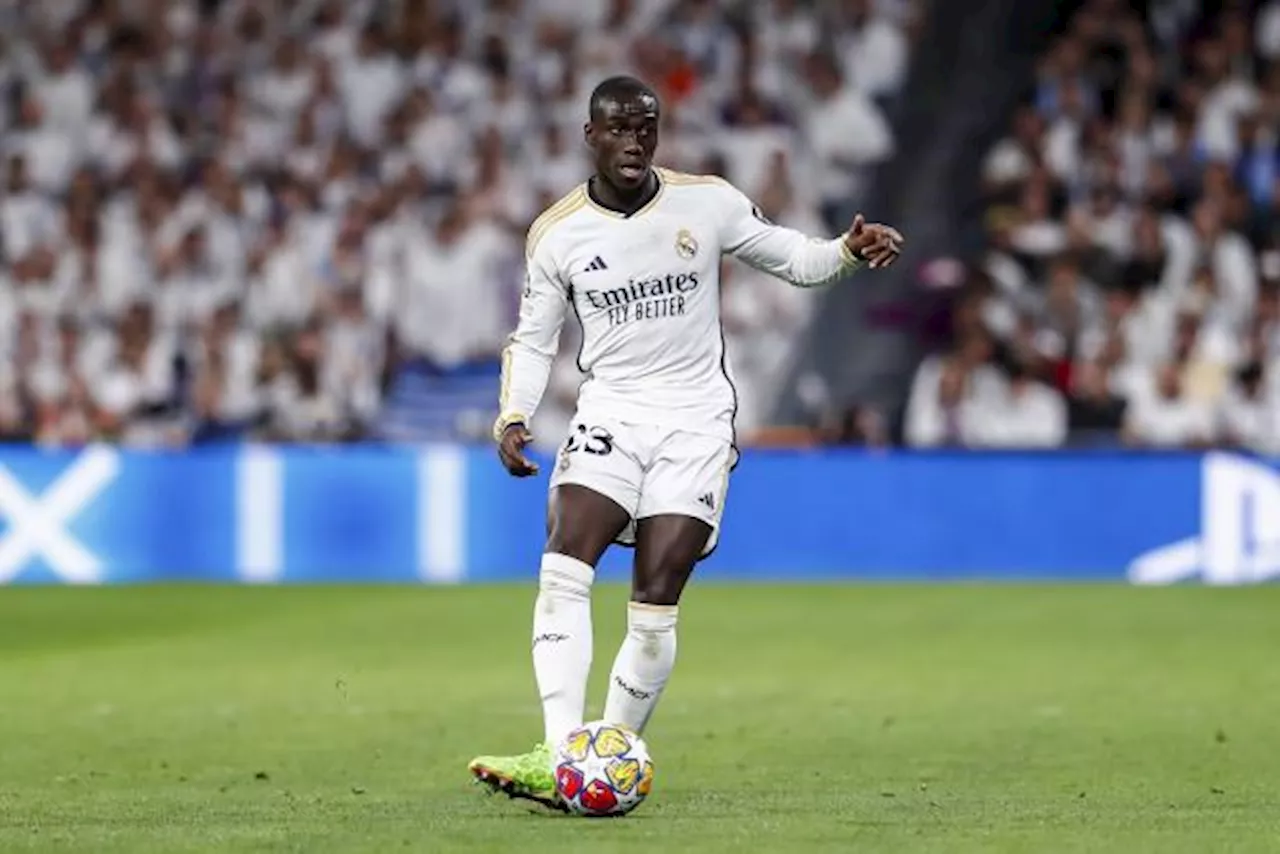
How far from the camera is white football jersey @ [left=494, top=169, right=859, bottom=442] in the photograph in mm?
9016

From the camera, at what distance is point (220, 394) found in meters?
21.8

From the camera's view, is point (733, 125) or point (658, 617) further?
point (733, 125)

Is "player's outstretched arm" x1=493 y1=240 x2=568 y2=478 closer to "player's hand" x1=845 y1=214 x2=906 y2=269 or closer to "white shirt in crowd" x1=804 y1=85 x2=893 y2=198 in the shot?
"player's hand" x1=845 y1=214 x2=906 y2=269

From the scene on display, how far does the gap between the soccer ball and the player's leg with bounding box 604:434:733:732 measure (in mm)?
380

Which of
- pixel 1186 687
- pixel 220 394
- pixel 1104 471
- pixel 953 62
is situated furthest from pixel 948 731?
pixel 953 62

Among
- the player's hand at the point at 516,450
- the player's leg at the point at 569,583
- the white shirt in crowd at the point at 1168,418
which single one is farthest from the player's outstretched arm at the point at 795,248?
the white shirt in crowd at the point at 1168,418

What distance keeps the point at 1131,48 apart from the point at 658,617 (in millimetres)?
15879

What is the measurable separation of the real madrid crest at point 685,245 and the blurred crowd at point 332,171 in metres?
12.4

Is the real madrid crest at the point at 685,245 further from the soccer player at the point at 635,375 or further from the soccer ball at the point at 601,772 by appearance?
the soccer ball at the point at 601,772

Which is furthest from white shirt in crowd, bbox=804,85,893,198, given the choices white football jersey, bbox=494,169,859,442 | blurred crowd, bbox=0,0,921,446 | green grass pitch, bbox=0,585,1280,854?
white football jersey, bbox=494,169,859,442

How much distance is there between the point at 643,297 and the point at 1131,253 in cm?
1401

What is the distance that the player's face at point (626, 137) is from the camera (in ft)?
28.7

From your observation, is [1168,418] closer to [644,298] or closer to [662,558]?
[644,298]

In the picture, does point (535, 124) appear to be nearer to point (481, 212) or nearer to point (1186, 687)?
point (481, 212)
